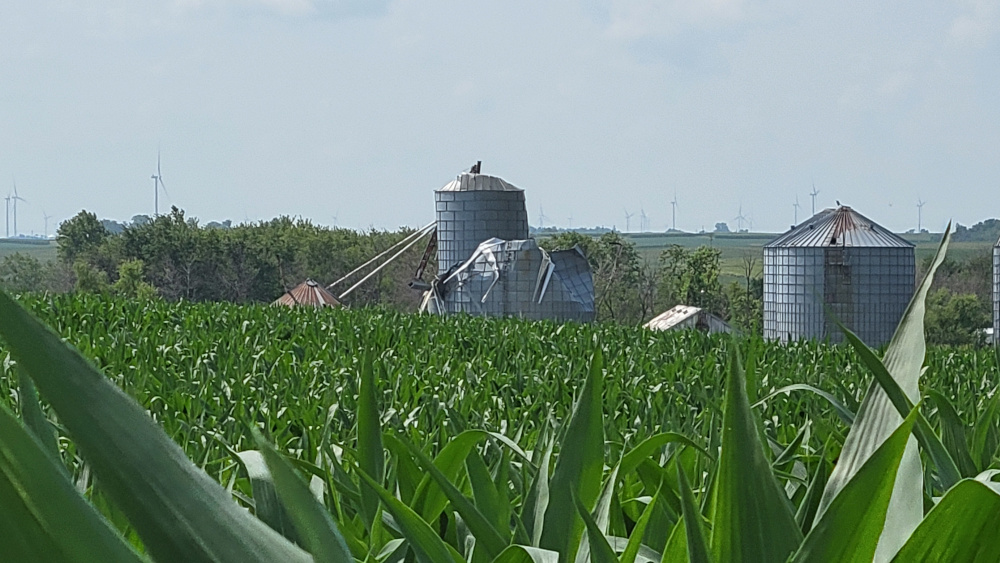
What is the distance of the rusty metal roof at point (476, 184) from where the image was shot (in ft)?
87.5

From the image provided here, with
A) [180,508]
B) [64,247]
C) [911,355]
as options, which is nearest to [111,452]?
[180,508]

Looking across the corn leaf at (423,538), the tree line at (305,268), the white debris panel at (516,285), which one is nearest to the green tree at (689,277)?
the tree line at (305,268)

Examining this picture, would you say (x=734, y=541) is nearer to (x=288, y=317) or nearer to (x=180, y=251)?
(x=288, y=317)

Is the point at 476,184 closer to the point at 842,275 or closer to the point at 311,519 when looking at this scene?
the point at 842,275

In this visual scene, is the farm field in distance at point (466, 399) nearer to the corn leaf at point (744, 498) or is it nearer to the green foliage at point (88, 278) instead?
the corn leaf at point (744, 498)

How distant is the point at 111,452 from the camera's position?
0.38 meters

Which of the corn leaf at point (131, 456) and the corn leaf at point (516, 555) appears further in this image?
the corn leaf at point (516, 555)


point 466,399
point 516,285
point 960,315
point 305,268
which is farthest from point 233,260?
point 466,399

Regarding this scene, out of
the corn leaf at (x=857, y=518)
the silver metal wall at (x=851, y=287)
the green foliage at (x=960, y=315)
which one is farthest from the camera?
the green foliage at (x=960, y=315)

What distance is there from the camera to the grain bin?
26.5 m

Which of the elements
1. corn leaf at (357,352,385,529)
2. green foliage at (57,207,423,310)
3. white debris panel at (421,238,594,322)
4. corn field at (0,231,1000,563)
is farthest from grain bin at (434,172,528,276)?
green foliage at (57,207,423,310)

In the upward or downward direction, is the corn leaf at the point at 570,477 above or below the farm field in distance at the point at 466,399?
above

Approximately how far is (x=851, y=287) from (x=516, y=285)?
9.50 m

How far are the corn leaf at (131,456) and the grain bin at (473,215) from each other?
85.2 ft
